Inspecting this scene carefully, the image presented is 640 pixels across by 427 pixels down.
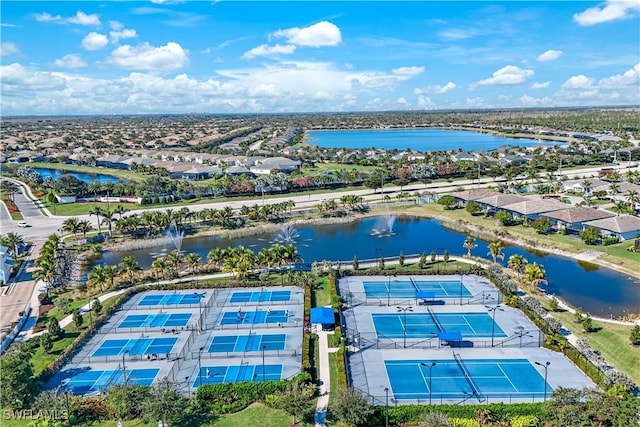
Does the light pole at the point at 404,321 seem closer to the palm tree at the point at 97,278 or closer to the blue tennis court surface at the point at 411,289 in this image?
the blue tennis court surface at the point at 411,289

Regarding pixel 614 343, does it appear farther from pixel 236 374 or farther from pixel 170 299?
pixel 170 299

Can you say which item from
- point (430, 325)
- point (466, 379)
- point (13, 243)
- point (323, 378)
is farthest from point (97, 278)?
point (466, 379)

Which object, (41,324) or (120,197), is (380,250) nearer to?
(41,324)

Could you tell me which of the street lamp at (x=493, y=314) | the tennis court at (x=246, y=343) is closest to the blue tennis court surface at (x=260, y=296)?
the tennis court at (x=246, y=343)

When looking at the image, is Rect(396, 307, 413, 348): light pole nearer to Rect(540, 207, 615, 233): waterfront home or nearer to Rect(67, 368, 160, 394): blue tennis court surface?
Rect(67, 368, 160, 394): blue tennis court surface

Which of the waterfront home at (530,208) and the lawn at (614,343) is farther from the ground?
the waterfront home at (530,208)


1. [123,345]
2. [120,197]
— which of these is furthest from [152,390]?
[120,197]
